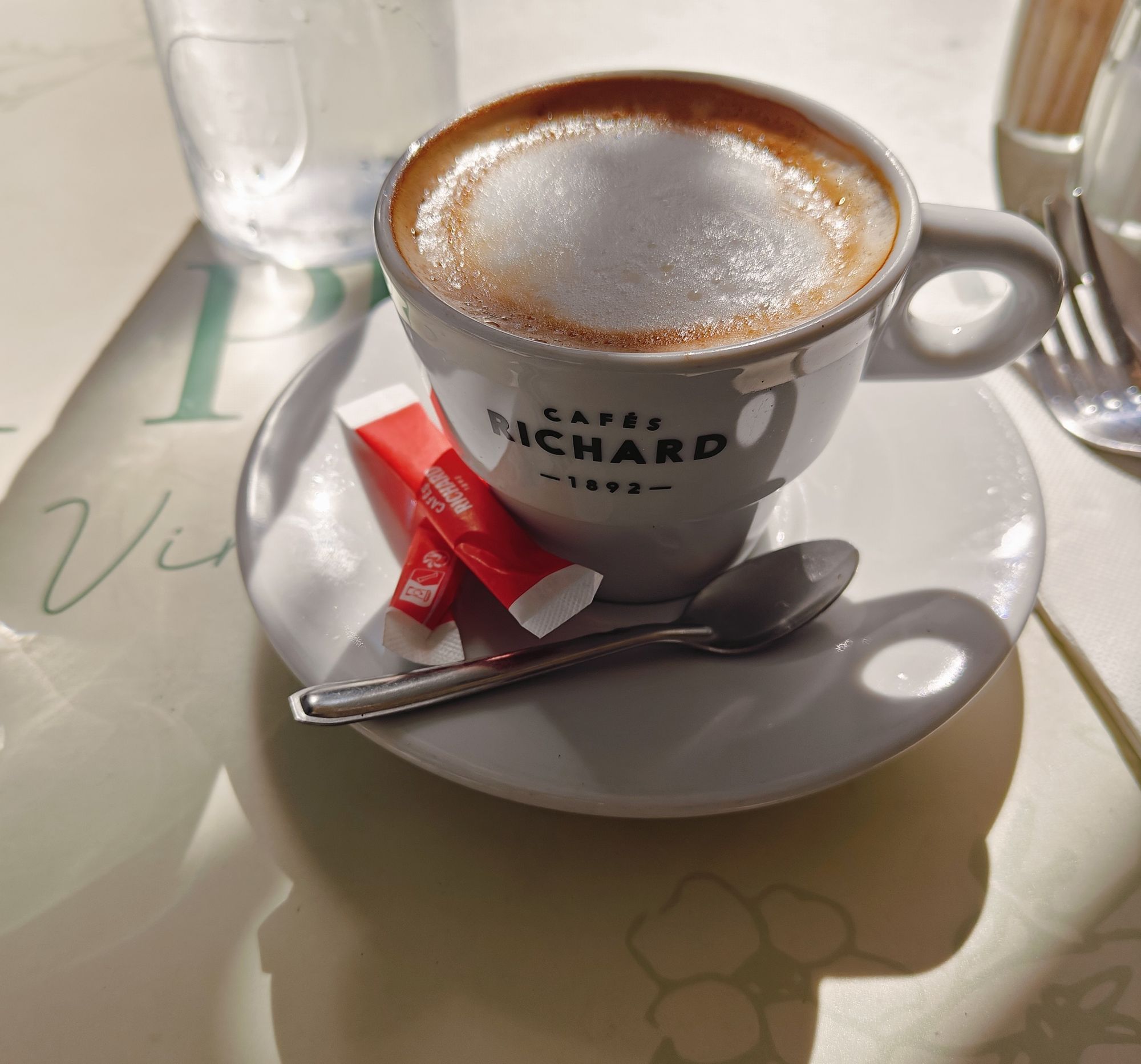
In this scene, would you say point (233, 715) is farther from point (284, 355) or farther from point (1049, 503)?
point (1049, 503)

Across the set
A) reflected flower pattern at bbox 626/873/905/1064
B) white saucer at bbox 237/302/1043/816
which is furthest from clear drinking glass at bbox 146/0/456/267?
reflected flower pattern at bbox 626/873/905/1064

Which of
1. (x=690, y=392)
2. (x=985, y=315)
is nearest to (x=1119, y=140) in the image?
(x=985, y=315)

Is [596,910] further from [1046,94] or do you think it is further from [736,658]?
[1046,94]

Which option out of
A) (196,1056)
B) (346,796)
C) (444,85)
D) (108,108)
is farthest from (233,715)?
(108,108)

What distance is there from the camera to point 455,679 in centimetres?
56

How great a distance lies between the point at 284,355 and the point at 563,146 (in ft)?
1.31

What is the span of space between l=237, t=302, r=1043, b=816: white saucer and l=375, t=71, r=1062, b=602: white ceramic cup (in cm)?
7

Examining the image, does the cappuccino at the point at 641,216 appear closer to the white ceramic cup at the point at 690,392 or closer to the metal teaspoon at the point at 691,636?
the white ceramic cup at the point at 690,392

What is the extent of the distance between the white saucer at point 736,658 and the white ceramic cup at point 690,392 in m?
0.07

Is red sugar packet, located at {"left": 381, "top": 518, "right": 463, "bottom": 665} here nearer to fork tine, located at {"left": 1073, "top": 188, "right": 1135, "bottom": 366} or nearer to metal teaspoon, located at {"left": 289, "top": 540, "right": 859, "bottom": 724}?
metal teaspoon, located at {"left": 289, "top": 540, "right": 859, "bottom": 724}

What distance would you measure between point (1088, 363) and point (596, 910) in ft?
2.14

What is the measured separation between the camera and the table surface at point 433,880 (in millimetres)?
504

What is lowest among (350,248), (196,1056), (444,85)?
(196,1056)

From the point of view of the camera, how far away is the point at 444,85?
994mm
